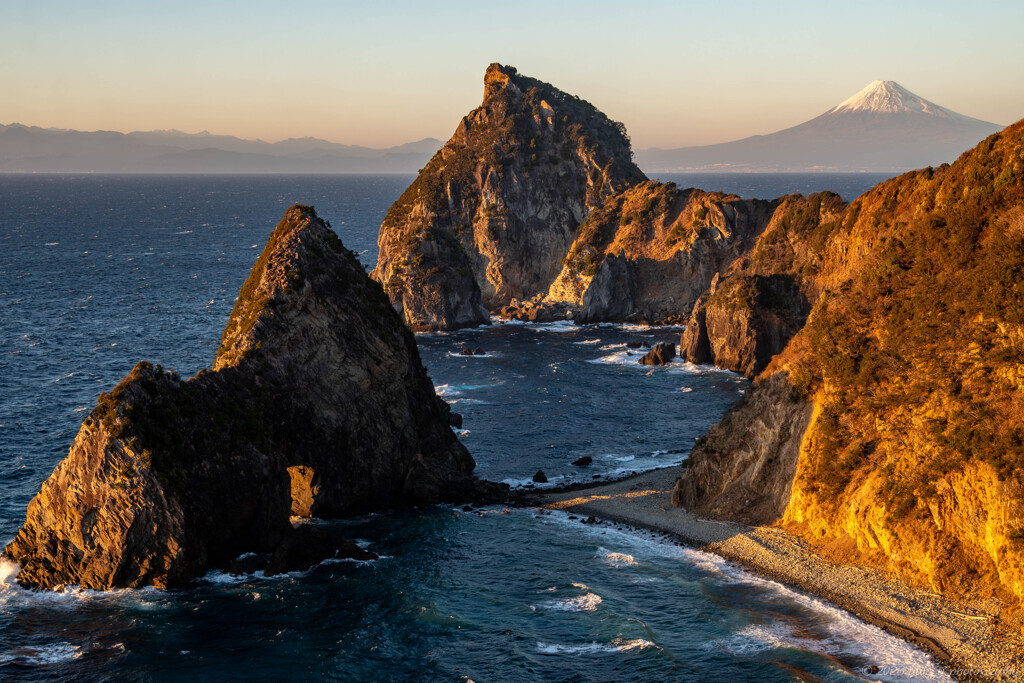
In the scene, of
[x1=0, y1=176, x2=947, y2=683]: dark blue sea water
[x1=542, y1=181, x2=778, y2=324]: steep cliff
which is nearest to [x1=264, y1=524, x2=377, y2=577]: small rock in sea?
[x1=0, y1=176, x2=947, y2=683]: dark blue sea water

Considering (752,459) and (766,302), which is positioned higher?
(766,302)

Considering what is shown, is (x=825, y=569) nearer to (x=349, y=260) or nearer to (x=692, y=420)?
(x=692, y=420)

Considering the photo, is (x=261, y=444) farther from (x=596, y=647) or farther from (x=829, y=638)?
(x=829, y=638)

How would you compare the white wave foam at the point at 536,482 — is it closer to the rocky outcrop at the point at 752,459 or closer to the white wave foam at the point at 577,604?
the rocky outcrop at the point at 752,459

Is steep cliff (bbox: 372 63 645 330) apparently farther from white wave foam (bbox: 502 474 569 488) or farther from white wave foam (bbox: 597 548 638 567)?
white wave foam (bbox: 597 548 638 567)

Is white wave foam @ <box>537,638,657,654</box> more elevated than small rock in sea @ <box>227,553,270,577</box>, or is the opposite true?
small rock in sea @ <box>227,553,270,577</box>

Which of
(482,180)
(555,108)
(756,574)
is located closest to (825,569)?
(756,574)

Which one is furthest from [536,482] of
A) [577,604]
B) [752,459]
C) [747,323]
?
[747,323]
